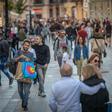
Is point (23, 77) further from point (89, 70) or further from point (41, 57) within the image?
point (89, 70)

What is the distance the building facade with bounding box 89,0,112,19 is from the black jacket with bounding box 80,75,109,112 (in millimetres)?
53994

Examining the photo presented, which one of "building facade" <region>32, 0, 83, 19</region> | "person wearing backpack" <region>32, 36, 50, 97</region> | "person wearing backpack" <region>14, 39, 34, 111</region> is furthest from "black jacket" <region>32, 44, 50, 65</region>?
"building facade" <region>32, 0, 83, 19</region>

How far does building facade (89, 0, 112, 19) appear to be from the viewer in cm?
6462

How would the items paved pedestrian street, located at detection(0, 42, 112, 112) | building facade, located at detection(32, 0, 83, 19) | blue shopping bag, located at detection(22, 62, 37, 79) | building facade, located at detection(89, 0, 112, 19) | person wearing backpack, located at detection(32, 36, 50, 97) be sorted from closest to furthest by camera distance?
blue shopping bag, located at detection(22, 62, 37, 79)
paved pedestrian street, located at detection(0, 42, 112, 112)
person wearing backpack, located at detection(32, 36, 50, 97)
building facade, located at detection(89, 0, 112, 19)
building facade, located at detection(32, 0, 83, 19)

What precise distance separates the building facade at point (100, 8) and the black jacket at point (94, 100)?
177 ft

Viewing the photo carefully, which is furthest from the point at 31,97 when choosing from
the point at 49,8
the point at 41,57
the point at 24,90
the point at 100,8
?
the point at 49,8

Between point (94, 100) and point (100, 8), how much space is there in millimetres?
58541

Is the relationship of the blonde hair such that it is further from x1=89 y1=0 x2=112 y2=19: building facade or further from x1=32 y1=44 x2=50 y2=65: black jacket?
x1=89 y1=0 x2=112 y2=19: building facade

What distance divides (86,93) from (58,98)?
1.44 ft

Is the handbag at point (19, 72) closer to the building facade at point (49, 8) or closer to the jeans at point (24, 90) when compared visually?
the jeans at point (24, 90)

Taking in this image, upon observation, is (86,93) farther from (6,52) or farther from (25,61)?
(6,52)

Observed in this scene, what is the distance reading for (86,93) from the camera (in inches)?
366

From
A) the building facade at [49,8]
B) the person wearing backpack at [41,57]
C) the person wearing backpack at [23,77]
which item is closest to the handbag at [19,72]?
the person wearing backpack at [23,77]

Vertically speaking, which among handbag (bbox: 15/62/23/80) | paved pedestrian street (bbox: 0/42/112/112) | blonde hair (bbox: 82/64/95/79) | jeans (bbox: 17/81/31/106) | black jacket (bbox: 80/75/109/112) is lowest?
paved pedestrian street (bbox: 0/42/112/112)
